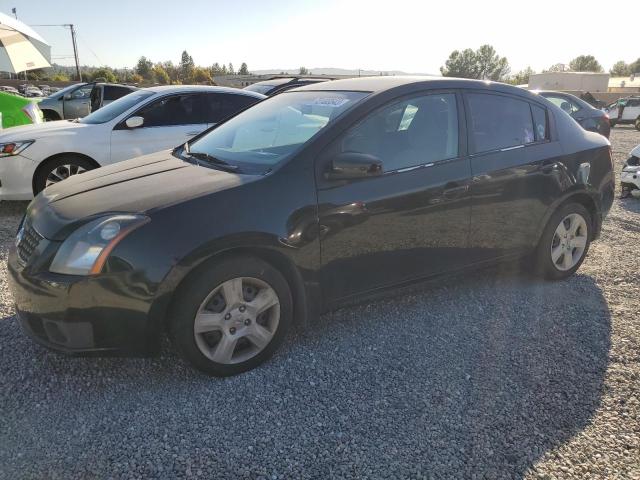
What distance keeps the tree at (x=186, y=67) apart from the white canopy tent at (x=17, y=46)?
181ft

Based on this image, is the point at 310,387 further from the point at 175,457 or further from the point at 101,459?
the point at 101,459

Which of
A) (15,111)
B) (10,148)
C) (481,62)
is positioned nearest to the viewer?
(10,148)

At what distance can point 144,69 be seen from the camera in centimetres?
7819

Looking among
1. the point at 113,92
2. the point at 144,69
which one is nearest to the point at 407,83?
the point at 113,92

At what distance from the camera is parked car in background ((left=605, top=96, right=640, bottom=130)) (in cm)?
2458

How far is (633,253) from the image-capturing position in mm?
4930

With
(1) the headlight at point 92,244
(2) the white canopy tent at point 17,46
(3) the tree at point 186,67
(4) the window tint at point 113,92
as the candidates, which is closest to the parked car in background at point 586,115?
(4) the window tint at point 113,92

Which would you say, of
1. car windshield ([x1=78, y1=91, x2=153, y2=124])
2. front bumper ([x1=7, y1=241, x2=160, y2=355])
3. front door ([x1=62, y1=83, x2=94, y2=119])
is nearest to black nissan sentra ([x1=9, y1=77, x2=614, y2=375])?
front bumper ([x1=7, y1=241, x2=160, y2=355])

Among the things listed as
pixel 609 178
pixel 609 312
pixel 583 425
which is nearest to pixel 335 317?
pixel 583 425

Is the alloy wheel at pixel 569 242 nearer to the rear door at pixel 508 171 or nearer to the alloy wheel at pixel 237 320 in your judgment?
the rear door at pixel 508 171

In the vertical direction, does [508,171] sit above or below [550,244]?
above

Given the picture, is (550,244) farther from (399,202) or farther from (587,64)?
(587,64)

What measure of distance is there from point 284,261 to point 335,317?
907 mm

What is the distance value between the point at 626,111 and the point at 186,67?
8020 centimetres
